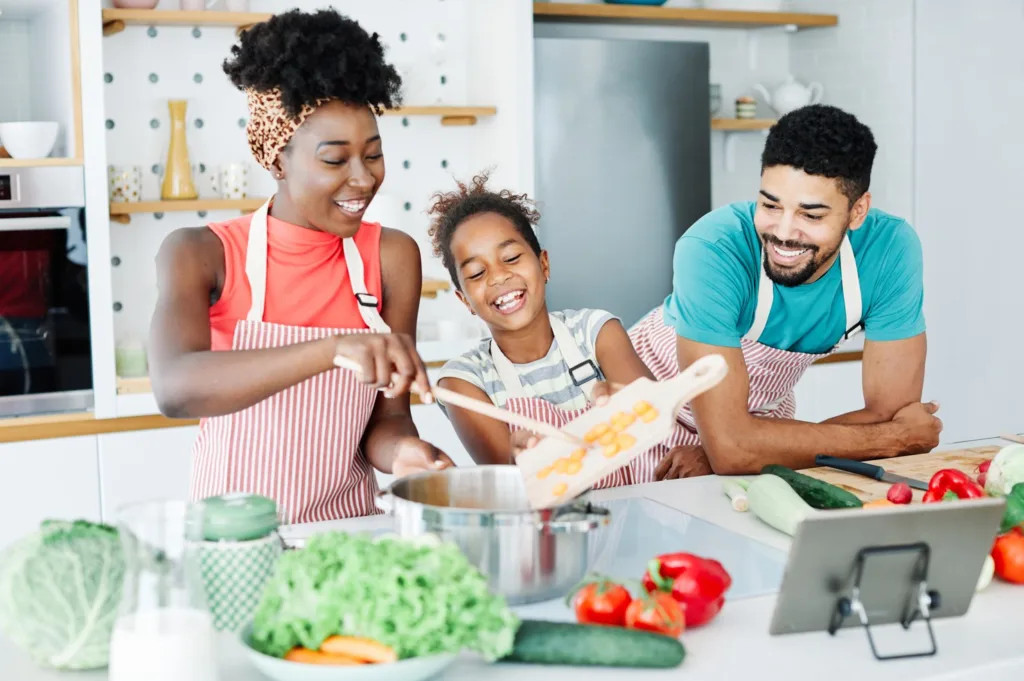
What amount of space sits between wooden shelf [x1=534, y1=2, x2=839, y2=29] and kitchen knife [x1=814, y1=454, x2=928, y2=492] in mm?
2449

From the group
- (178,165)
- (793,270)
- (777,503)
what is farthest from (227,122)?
(777,503)

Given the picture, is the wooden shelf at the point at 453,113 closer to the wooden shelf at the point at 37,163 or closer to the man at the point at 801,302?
the wooden shelf at the point at 37,163

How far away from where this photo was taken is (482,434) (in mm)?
2082

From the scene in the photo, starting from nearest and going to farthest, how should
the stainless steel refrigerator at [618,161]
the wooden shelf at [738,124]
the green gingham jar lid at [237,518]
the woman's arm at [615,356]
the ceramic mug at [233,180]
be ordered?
the green gingham jar lid at [237,518] → the woman's arm at [615,356] → the ceramic mug at [233,180] → the stainless steel refrigerator at [618,161] → the wooden shelf at [738,124]

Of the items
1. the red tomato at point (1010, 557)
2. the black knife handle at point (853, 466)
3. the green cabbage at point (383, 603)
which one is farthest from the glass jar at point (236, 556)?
the black knife handle at point (853, 466)

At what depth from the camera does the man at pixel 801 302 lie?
213cm

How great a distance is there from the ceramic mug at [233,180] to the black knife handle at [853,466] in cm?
225

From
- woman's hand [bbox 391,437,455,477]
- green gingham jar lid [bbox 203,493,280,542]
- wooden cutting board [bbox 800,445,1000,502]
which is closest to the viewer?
green gingham jar lid [bbox 203,493,280,542]

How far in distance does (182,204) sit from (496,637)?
269cm

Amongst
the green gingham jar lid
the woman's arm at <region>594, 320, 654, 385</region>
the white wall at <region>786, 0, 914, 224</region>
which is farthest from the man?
the white wall at <region>786, 0, 914, 224</region>

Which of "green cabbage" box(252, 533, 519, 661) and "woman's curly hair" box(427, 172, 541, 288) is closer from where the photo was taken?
"green cabbage" box(252, 533, 519, 661)

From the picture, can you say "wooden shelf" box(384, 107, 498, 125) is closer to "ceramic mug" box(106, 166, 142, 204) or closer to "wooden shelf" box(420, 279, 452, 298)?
"wooden shelf" box(420, 279, 452, 298)

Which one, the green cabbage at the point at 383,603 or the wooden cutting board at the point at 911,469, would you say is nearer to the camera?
the green cabbage at the point at 383,603

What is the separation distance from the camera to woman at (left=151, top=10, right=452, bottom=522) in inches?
68.9
